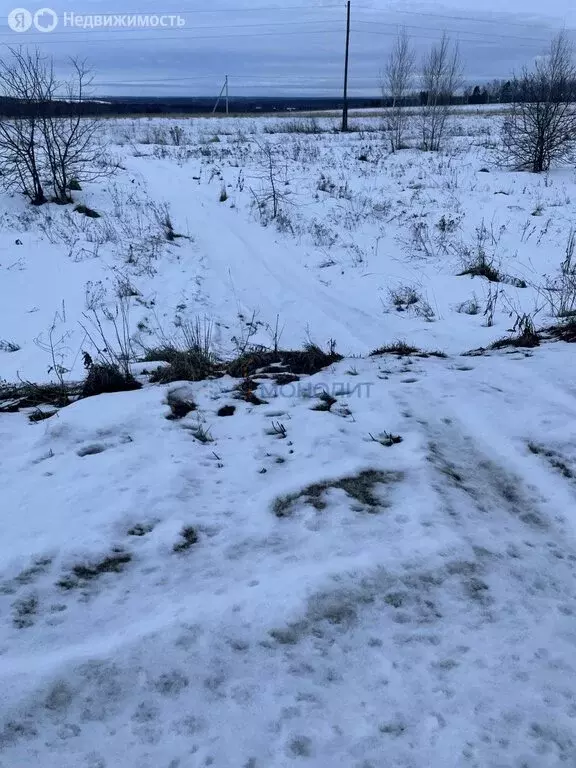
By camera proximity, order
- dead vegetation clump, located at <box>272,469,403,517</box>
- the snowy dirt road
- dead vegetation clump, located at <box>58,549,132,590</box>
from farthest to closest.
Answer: dead vegetation clump, located at <box>272,469,403,517</box> → dead vegetation clump, located at <box>58,549,132,590</box> → the snowy dirt road

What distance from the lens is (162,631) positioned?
6.78ft

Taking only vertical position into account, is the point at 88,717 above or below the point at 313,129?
below

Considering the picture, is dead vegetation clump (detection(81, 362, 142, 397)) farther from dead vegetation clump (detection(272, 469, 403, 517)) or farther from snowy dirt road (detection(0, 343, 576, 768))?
dead vegetation clump (detection(272, 469, 403, 517))

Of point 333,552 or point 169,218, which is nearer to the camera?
point 333,552

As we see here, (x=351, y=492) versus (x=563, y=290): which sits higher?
(x=563, y=290)

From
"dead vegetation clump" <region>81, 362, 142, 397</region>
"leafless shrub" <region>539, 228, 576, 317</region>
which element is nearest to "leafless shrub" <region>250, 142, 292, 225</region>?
"leafless shrub" <region>539, 228, 576, 317</region>

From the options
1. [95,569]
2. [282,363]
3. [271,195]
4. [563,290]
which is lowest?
[95,569]

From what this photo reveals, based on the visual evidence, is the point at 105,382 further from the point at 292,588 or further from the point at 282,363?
the point at 292,588

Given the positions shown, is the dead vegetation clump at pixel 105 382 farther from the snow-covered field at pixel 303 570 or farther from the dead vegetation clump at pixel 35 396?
the snow-covered field at pixel 303 570

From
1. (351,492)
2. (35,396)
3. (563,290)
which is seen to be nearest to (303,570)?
(351,492)

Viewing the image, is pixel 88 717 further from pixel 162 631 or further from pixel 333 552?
pixel 333 552

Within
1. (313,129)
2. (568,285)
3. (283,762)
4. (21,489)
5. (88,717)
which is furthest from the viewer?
(313,129)

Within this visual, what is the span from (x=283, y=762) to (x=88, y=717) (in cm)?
66

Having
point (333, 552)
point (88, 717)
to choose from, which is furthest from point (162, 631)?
point (333, 552)
